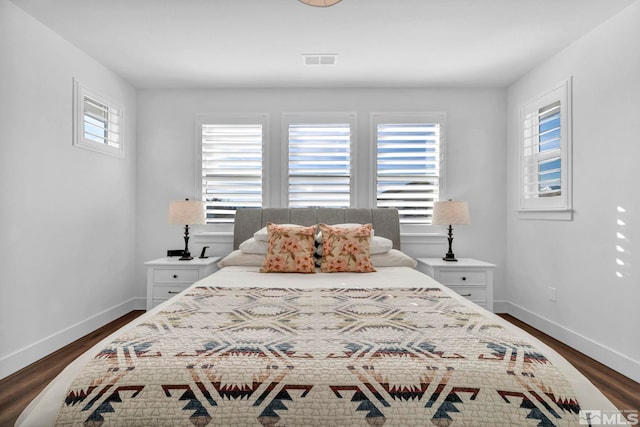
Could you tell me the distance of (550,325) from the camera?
333 cm

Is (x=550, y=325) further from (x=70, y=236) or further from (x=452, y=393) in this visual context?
(x=70, y=236)

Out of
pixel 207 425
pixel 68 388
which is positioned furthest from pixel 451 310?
pixel 68 388

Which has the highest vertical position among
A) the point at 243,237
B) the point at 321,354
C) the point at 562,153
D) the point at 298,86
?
the point at 298,86

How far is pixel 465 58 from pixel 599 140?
1.30 m

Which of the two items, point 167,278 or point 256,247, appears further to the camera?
point 167,278

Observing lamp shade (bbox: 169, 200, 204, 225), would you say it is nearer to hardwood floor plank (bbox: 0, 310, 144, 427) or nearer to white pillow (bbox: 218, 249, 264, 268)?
white pillow (bbox: 218, 249, 264, 268)

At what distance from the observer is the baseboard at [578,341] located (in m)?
2.50

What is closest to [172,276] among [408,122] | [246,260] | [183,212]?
[183,212]

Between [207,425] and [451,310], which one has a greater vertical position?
[451,310]

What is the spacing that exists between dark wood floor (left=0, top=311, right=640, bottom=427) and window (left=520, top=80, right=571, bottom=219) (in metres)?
1.18

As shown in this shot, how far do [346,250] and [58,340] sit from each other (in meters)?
2.45

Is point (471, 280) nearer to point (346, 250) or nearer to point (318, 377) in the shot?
point (346, 250)

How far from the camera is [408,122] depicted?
4066 mm

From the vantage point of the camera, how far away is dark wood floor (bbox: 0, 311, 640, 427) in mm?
2094
